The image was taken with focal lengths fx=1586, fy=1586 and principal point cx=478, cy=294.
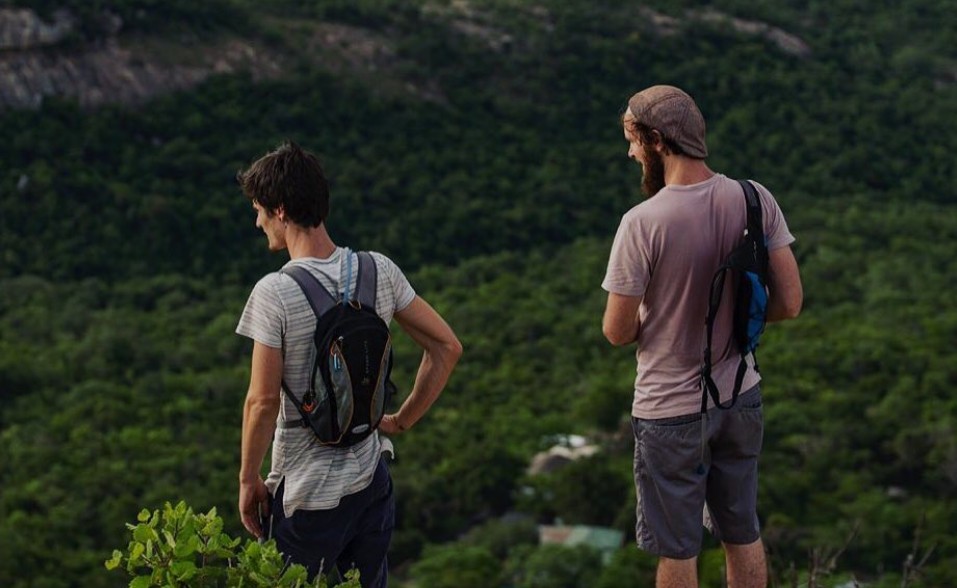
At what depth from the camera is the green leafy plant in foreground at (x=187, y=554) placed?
3369 millimetres

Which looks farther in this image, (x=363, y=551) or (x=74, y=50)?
(x=74, y=50)

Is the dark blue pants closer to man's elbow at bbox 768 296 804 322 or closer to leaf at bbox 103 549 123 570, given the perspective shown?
leaf at bbox 103 549 123 570

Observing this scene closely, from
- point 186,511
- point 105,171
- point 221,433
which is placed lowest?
point 221,433

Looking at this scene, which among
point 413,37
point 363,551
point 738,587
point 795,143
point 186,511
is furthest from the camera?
point 795,143

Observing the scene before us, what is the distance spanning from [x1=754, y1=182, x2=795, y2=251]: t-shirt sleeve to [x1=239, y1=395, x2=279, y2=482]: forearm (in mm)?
1350

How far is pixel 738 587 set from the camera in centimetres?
438

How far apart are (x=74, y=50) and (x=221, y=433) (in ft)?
45.3

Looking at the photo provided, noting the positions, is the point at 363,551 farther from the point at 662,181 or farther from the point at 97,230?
the point at 97,230

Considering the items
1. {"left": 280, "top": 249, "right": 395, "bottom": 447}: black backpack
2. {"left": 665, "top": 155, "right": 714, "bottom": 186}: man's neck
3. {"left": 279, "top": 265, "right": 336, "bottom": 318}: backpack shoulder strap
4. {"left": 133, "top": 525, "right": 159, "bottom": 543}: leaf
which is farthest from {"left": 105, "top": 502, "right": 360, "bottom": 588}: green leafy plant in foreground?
{"left": 665, "top": 155, "right": 714, "bottom": 186}: man's neck

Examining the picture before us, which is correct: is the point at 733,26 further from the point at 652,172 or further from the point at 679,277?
the point at 679,277

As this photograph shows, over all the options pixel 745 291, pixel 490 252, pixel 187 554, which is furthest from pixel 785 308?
pixel 490 252

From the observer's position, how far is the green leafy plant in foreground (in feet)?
11.1

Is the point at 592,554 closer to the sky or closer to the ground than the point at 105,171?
closer to the ground

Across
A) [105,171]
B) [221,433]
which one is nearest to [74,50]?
[105,171]
